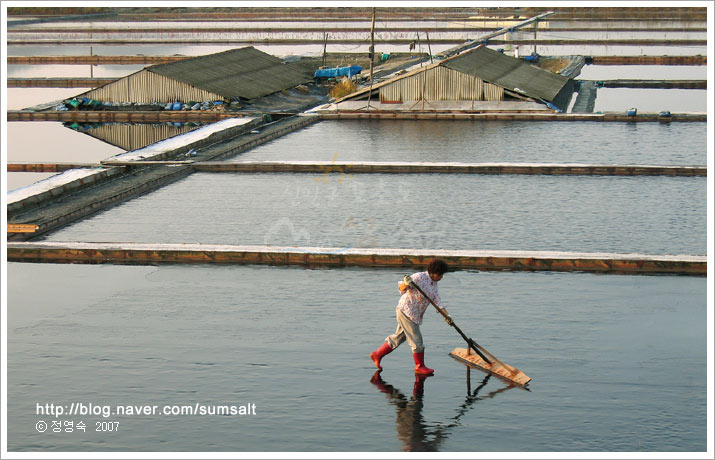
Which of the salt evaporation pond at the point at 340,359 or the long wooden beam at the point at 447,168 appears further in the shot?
the long wooden beam at the point at 447,168

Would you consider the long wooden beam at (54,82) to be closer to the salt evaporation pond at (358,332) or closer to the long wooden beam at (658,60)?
the long wooden beam at (658,60)

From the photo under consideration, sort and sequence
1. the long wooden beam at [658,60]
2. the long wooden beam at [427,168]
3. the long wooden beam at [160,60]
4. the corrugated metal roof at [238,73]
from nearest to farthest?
1. the long wooden beam at [427,168]
2. the corrugated metal roof at [238,73]
3. the long wooden beam at [658,60]
4. the long wooden beam at [160,60]

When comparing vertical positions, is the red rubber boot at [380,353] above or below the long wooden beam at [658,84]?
below

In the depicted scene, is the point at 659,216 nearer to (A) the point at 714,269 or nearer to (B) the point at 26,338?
(A) the point at 714,269

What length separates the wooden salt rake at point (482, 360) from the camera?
14.6m

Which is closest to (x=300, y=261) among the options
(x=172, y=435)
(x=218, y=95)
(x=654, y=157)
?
(x=172, y=435)

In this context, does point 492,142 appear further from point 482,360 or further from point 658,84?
point 658,84

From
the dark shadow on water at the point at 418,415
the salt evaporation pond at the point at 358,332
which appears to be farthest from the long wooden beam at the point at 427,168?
the dark shadow on water at the point at 418,415

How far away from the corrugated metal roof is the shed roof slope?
10.6 meters

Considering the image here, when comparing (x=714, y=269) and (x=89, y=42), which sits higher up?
(x=89, y=42)

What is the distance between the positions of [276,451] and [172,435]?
4.38ft

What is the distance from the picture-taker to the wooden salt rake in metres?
14.6

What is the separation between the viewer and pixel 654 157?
37531 millimetres

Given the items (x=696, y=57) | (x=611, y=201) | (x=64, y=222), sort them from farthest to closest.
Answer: (x=696, y=57) < (x=611, y=201) < (x=64, y=222)
